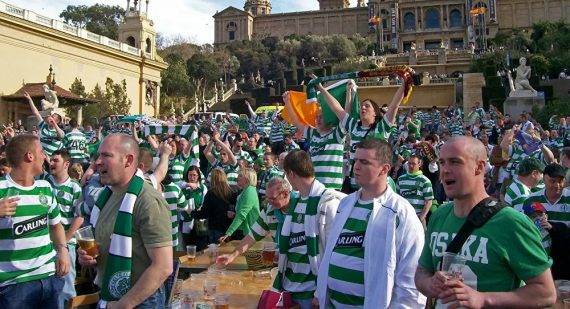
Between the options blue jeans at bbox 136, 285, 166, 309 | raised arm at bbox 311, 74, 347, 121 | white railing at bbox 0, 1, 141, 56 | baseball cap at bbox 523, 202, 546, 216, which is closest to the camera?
blue jeans at bbox 136, 285, 166, 309

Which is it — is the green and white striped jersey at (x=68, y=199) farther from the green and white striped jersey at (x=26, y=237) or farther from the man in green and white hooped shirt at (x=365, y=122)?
the man in green and white hooped shirt at (x=365, y=122)

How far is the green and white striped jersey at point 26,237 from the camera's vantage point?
4855 millimetres

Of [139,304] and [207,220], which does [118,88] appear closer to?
[207,220]

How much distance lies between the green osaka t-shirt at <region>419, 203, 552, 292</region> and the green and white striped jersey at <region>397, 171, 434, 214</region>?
620 cm

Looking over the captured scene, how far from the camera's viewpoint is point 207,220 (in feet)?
29.1

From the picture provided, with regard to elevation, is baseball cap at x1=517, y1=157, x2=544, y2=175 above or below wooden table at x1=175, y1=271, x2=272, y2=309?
above

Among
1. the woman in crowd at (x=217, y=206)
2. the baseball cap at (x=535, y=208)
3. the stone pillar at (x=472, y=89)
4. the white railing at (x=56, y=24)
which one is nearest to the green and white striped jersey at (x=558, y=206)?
the baseball cap at (x=535, y=208)

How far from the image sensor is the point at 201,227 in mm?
8836

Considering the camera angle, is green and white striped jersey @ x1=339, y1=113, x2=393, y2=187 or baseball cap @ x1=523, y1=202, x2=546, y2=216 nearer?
baseball cap @ x1=523, y1=202, x2=546, y2=216

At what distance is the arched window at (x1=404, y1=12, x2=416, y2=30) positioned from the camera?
107 m

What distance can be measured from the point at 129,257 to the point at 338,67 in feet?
204

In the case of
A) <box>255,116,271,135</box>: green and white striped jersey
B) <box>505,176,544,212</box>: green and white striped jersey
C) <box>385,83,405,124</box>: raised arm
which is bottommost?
<box>505,176,544,212</box>: green and white striped jersey

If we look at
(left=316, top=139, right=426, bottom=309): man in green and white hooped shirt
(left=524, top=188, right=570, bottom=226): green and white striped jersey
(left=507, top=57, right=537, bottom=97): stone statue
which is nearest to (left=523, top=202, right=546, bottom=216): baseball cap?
(left=524, top=188, right=570, bottom=226): green and white striped jersey

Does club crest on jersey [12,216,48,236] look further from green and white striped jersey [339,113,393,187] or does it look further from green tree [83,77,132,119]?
green tree [83,77,132,119]
